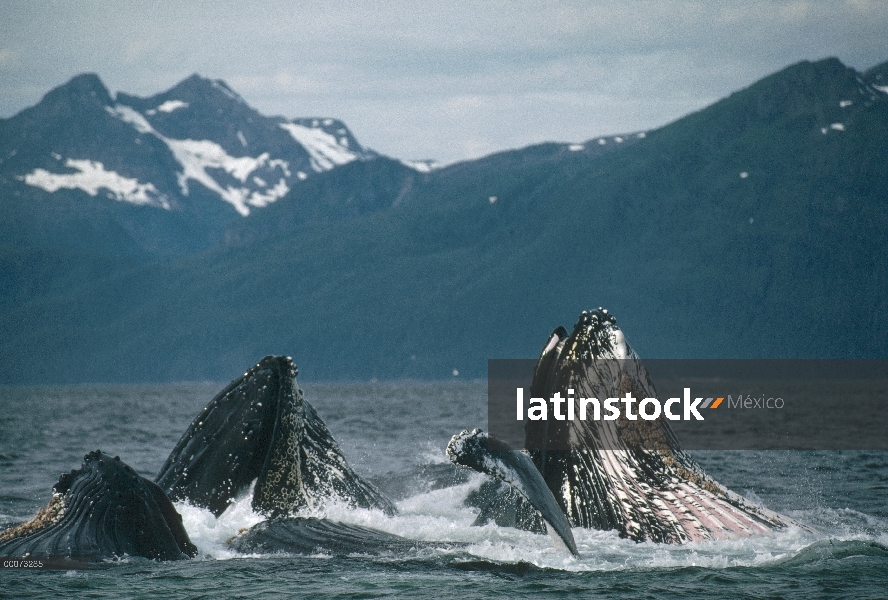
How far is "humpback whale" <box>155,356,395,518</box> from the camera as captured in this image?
12672 millimetres

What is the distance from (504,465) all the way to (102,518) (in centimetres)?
422

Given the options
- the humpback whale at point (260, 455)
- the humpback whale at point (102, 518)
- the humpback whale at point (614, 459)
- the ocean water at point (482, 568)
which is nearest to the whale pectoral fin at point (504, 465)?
the ocean water at point (482, 568)

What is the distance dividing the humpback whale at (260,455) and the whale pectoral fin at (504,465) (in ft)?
11.8

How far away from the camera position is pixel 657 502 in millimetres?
12258

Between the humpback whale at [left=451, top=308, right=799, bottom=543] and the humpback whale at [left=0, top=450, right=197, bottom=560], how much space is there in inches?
156

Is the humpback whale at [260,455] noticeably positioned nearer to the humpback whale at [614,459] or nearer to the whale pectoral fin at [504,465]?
the humpback whale at [614,459]

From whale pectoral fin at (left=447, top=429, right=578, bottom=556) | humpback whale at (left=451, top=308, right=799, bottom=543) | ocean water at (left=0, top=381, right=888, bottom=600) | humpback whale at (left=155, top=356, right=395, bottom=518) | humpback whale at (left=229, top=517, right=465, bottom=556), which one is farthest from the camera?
humpback whale at (left=155, top=356, right=395, bottom=518)

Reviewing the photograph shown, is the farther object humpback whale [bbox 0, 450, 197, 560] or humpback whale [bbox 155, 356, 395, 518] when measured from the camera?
humpback whale [bbox 155, 356, 395, 518]

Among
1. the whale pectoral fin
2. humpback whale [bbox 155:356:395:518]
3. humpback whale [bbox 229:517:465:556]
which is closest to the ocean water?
humpback whale [bbox 229:517:465:556]

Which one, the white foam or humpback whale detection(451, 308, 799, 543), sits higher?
humpback whale detection(451, 308, 799, 543)

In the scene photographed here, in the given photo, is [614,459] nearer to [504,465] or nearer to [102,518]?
[504,465]

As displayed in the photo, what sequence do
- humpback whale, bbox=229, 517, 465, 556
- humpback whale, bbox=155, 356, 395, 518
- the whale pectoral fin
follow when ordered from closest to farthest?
the whale pectoral fin, humpback whale, bbox=229, 517, 465, 556, humpback whale, bbox=155, 356, 395, 518

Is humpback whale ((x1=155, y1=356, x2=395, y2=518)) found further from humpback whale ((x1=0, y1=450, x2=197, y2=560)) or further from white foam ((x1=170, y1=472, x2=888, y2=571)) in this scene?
humpback whale ((x1=0, y1=450, x2=197, y2=560))

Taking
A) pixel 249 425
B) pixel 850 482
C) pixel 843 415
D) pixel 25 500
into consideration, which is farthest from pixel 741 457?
pixel 843 415
